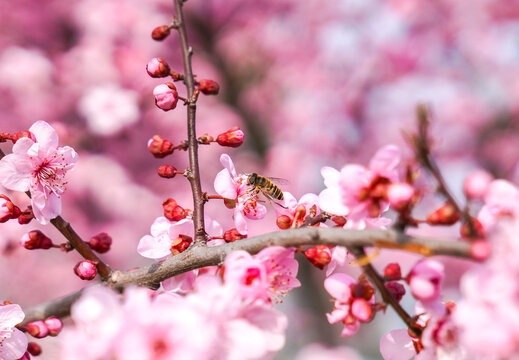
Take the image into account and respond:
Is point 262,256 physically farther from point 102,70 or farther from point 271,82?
point 271,82

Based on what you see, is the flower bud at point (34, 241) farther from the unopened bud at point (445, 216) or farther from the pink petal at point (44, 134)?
the unopened bud at point (445, 216)

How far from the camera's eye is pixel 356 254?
0.98 m

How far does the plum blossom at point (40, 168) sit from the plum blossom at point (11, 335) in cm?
24

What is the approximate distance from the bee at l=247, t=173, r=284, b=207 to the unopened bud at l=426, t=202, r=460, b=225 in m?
0.66

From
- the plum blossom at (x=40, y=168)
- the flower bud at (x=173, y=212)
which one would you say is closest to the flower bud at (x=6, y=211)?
the plum blossom at (x=40, y=168)

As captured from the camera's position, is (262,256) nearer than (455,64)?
Yes

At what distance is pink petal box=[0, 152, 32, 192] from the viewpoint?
52.2 inches

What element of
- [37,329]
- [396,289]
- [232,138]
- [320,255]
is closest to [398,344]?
[396,289]

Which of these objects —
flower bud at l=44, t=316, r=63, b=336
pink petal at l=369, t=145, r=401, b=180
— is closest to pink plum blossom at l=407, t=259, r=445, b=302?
pink petal at l=369, t=145, r=401, b=180

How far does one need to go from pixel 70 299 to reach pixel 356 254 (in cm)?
80

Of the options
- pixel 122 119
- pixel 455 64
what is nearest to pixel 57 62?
pixel 122 119

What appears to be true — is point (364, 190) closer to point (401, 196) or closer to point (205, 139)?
point (401, 196)

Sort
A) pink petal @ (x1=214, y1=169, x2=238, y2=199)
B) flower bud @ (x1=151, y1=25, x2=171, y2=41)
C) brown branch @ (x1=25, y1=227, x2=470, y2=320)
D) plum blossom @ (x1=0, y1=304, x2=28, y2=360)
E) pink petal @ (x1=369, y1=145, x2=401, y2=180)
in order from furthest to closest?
flower bud @ (x1=151, y1=25, x2=171, y2=41)
pink petal @ (x1=214, y1=169, x2=238, y2=199)
plum blossom @ (x1=0, y1=304, x2=28, y2=360)
pink petal @ (x1=369, y1=145, x2=401, y2=180)
brown branch @ (x1=25, y1=227, x2=470, y2=320)

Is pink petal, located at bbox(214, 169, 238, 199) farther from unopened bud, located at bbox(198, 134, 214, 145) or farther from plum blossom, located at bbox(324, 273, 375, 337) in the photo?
plum blossom, located at bbox(324, 273, 375, 337)
